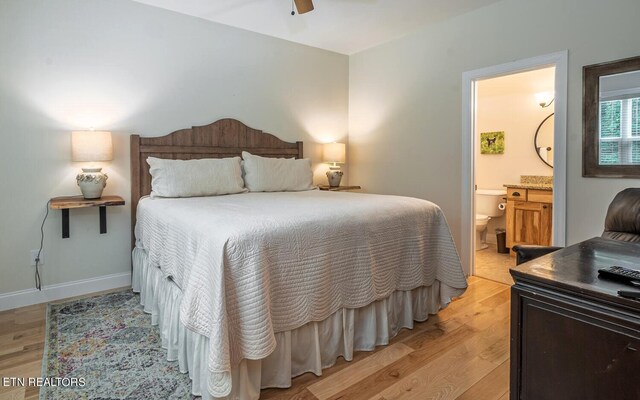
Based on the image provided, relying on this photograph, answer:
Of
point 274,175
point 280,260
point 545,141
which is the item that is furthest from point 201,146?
point 545,141

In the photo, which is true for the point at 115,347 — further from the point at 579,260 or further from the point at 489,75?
the point at 489,75

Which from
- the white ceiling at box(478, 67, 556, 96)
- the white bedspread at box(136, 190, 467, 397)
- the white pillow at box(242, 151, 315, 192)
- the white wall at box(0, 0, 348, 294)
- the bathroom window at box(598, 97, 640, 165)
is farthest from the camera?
the white ceiling at box(478, 67, 556, 96)

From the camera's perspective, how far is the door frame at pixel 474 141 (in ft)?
9.10

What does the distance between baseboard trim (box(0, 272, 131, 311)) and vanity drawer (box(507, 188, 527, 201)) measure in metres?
4.20

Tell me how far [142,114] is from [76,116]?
501mm

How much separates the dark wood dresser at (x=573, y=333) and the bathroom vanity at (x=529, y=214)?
322 centimetres

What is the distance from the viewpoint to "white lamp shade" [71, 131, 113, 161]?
9.05 ft

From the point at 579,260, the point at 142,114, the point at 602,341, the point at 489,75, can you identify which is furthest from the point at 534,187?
the point at 142,114

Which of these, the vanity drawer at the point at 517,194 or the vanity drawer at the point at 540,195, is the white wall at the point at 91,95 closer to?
the vanity drawer at the point at 517,194

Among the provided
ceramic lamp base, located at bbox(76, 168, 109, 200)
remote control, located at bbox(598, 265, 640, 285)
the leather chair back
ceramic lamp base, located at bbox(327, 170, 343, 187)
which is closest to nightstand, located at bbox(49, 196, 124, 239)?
ceramic lamp base, located at bbox(76, 168, 109, 200)

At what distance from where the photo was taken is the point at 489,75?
3238 mm

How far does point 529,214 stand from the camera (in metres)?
4.16

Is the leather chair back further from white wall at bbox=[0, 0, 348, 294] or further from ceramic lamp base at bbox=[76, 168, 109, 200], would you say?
ceramic lamp base at bbox=[76, 168, 109, 200]

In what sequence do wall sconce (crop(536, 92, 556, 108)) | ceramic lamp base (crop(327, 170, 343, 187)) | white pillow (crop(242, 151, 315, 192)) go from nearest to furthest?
white pillow (crop(242, 151, 315, 192)) → ceramic lamp base (crop(327, 170, 343, 187)) → wall sconce (crop(536, 92, 556, 108))
